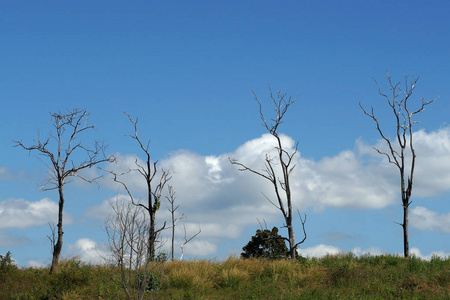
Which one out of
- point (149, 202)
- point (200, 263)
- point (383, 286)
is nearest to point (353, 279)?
point (383, 286)

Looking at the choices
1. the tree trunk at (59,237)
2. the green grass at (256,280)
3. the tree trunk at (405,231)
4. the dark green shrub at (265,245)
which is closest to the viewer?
the green grass at (256,280)

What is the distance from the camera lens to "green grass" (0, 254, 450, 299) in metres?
21.2

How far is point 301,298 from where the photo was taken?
20.0 m

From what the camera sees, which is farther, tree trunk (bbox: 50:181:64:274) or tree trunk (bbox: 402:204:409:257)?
tree trunk (bbox: 402:204:409:257)

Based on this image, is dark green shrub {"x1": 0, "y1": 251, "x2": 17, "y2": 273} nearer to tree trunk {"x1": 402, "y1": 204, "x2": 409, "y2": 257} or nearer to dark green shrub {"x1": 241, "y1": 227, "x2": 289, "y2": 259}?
dark green shrub {"x1": 241, "y1": 227, "x2": 289, "y2": 259}

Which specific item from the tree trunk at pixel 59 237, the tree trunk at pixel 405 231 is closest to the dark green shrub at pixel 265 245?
the tree trunk at pixel 405 231

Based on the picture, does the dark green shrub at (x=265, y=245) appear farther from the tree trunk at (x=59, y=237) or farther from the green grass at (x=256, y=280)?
the tree trunk at (x=59, y=237)

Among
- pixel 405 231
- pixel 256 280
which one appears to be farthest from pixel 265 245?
pixel 256 280

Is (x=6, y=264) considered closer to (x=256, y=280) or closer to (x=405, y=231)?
(x=256, y=280)

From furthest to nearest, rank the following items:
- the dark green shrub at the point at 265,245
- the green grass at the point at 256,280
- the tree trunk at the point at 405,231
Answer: the dark green shrub at the point at 265,245, the tree trunk at the point at 405,231, the green grass at the point at 256,280

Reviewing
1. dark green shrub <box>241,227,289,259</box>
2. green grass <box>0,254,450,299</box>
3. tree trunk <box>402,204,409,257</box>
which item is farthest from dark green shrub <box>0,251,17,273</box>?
tree trunk <box>402,204,409,257</box>

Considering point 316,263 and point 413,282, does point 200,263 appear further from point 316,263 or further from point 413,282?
point 413,282

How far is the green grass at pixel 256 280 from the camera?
21156 mm

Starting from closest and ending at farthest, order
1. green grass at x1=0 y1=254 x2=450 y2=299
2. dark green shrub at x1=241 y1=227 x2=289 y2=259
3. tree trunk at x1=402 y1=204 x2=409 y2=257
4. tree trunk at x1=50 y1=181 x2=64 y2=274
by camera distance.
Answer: green grass at x1=0 y1=254 x2=450 y2=299
tree trunk at x1=50 y1=181 x2=64 y2=274
tree trunk at x1=402 y1=204 x2=409 y2=257
dark green shrub at x1=241 y1=227 x2=289 y2=259
